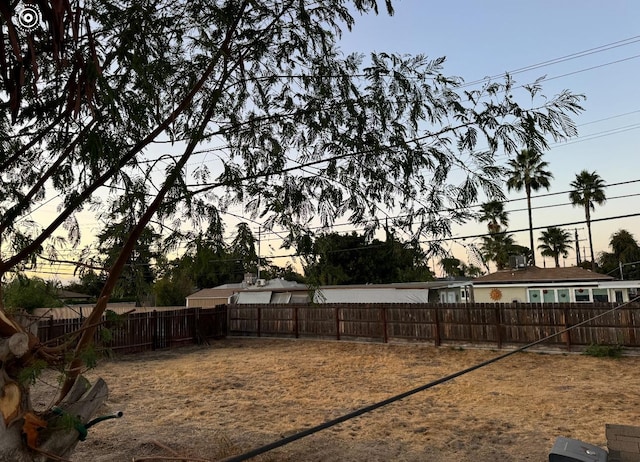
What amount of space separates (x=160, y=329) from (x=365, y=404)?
1033 cm

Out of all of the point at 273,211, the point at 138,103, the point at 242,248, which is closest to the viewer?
the point at 138,103

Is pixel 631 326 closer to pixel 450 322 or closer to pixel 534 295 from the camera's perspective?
pixel 450 322

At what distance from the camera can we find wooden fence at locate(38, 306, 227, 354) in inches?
502

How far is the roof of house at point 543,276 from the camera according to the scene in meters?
16.5

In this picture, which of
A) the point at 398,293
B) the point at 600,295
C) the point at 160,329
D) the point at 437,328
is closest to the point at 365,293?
the point at 398,293

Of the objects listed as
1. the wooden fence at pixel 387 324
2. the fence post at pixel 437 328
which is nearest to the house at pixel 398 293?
the wooden fence at pixel 387 324

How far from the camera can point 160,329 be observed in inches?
583

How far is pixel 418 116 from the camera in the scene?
3299mm

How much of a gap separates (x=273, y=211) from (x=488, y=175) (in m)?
1.65

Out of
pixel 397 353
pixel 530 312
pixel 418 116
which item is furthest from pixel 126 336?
pixel 418 116

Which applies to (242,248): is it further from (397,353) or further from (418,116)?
(397,353)

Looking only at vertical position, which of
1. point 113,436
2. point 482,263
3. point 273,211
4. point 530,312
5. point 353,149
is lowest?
point 113,436

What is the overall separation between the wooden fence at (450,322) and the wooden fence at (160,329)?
97 cm

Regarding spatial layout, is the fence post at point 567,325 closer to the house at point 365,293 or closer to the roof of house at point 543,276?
the house at point 365,293
